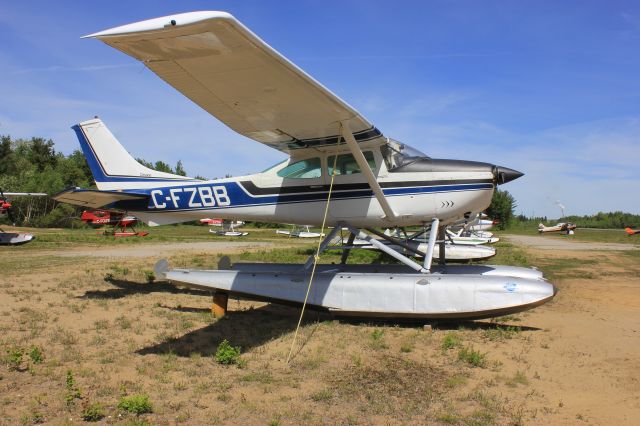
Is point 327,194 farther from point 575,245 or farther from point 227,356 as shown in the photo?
point 575,245

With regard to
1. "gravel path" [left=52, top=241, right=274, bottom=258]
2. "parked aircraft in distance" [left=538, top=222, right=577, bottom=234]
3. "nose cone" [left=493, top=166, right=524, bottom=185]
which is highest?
"nose cone" [left=493, top=166, right=524, bottom=185]

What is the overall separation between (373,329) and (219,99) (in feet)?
13.0

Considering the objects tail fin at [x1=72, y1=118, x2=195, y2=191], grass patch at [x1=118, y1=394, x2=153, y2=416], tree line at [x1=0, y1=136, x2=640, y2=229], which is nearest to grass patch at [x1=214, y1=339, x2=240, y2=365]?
grass patch at [x1=118, y1=394, x2=153, y2=416]

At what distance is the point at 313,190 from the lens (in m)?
8.40

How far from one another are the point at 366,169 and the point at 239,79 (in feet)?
8.50

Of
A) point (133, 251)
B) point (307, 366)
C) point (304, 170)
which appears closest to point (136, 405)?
point (307, 366)

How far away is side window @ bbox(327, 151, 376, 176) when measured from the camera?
8.12 metres

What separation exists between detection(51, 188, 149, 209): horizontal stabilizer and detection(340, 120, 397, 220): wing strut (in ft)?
15.7

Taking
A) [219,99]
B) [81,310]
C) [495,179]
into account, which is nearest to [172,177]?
[81,310]

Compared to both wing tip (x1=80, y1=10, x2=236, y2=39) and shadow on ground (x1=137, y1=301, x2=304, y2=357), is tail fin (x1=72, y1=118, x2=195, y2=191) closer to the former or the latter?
shadow on ground (x1=137, y1=301, x2=304, y2=357)

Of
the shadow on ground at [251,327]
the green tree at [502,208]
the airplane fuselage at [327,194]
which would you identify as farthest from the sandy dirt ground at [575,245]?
the green tree at [502,208]

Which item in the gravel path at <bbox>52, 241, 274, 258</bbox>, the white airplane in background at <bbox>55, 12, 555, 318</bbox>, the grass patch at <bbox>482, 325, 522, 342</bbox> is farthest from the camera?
the gravel path at <bbox>52, 241, 274, 258</bbox>

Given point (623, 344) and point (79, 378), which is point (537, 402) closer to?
point (623, 344)

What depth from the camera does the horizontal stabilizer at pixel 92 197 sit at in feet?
28.1
